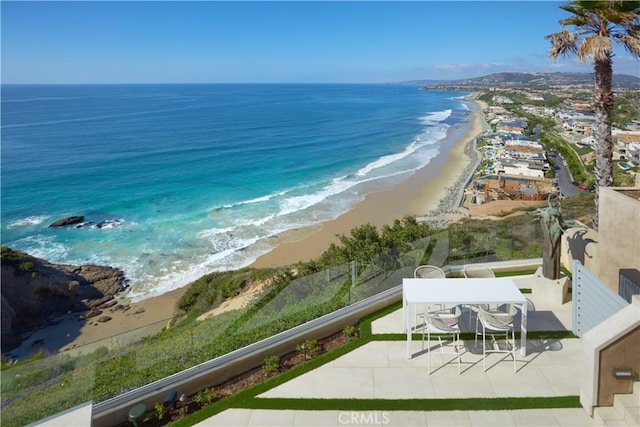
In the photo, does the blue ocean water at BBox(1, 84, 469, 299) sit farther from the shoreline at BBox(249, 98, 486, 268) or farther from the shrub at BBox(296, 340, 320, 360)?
the shrub at BBox(296, 340, 320, 360)

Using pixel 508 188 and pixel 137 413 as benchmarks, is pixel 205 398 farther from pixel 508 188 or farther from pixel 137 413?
pixel 508 188

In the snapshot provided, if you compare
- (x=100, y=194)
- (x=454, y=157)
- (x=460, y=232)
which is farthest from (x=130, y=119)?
(x=460, y=232)

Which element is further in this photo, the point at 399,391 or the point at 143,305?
the point at 143,305

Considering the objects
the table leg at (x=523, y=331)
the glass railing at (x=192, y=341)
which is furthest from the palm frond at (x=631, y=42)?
the table leg at (x=523, y=331)

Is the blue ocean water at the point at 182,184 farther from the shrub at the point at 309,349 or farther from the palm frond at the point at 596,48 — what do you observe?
the palm frond at the point at 596,48

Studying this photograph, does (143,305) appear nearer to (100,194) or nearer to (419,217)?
(419,217)

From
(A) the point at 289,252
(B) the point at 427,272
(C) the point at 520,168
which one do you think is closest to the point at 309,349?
(B) the point at 427,272

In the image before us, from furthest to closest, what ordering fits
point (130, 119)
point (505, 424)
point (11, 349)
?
point (130, 119) < point (11, 349) < point (505, 424)
